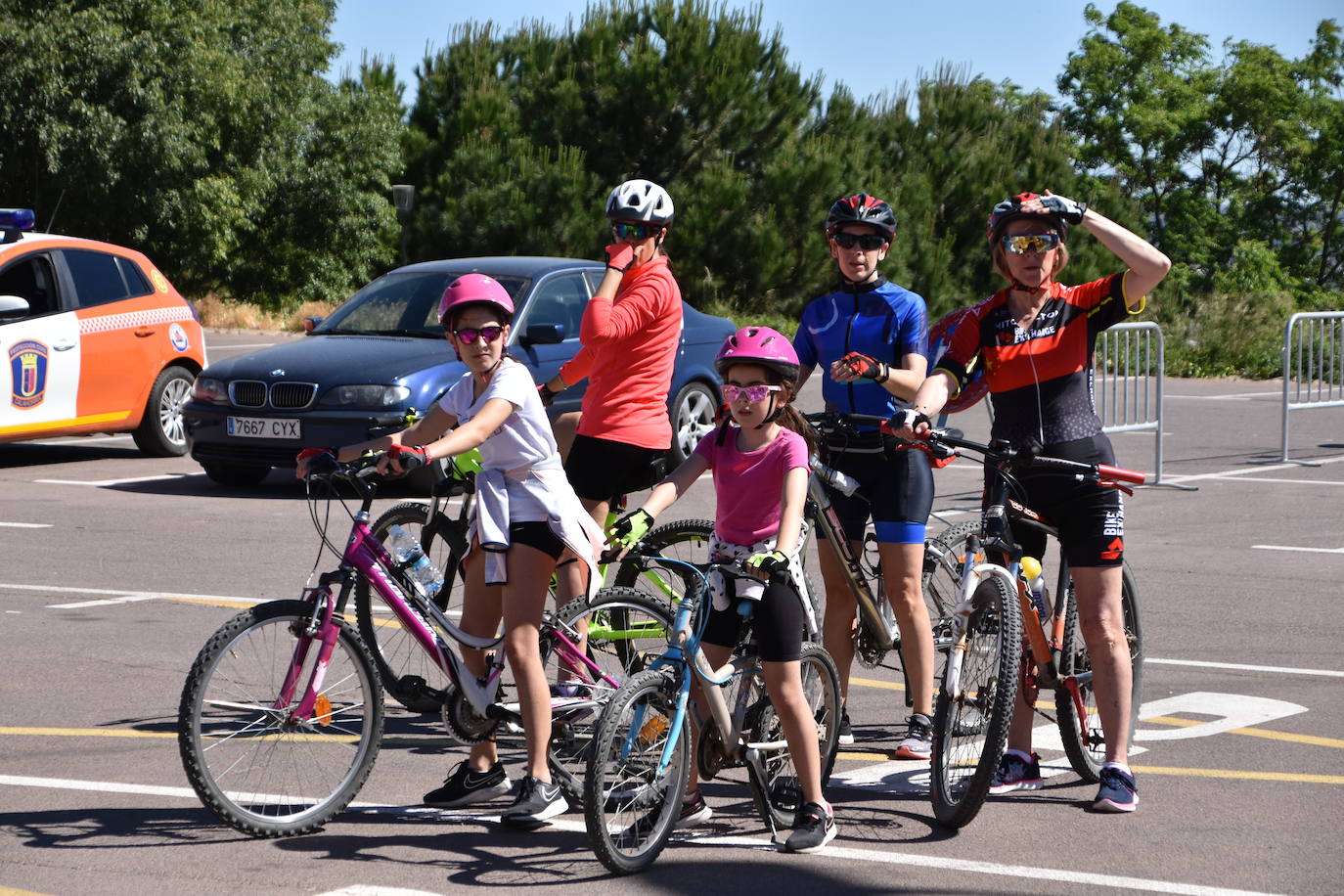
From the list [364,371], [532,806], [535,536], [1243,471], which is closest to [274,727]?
[532,806]

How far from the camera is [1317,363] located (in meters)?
17.1

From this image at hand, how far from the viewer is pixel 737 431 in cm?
509

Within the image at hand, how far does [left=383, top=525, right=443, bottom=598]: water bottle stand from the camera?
209 inches

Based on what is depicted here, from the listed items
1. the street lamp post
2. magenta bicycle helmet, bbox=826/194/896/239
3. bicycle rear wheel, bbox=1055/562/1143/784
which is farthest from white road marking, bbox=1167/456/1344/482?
the street lamp post

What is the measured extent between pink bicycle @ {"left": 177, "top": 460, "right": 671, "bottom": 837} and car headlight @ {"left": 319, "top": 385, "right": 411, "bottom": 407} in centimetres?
672

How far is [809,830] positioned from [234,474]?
9265mm

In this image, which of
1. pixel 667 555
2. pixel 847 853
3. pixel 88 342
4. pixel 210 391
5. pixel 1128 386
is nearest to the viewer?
pixel 847 853

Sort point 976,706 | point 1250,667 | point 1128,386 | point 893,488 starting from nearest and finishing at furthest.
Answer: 1. point 976,706
2. point 893,488
3. point 1250,667
4. point 1128,386

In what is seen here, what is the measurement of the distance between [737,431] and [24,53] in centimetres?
3583

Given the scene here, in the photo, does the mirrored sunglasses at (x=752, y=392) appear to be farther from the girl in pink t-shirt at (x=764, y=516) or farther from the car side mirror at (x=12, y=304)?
the car side mirror at (x=12, y=304)

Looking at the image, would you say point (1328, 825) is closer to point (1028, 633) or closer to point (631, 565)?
point (1028, 633)

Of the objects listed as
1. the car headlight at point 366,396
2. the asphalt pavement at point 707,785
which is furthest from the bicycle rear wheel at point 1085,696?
the car headlight at point 366,396

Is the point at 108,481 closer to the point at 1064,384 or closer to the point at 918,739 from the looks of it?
the point at 918,739

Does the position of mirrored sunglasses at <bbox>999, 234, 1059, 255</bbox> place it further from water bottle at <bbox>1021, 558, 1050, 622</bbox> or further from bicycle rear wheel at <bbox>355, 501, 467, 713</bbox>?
bicycle rear wheel at <bbox>355, 501, 467, 713</bbox>
